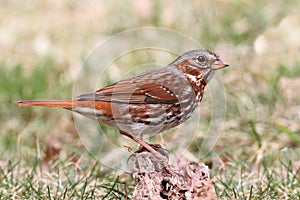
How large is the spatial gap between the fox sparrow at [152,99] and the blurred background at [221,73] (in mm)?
644

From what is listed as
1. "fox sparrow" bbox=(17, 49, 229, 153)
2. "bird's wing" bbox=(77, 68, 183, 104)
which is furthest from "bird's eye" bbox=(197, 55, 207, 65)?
"bird's wing" bbox=(77, 68, 183, 104)

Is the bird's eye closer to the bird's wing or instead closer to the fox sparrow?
the fox sparrow

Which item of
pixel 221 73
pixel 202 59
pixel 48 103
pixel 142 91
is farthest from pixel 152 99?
pixel 221 73

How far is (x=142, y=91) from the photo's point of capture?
4078mm

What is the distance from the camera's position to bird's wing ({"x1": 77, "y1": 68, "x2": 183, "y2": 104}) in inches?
160

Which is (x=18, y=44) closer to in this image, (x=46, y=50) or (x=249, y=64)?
(x=46, y=50)

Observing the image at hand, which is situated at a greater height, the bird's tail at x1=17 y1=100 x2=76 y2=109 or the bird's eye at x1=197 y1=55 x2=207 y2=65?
the bird's eye at x1=197 y1=55 x2=207 y2=65

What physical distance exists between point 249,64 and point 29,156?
262 cm

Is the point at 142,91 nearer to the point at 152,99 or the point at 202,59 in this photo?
the point at 152,99

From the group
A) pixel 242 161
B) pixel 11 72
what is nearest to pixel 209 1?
pixel 11 72

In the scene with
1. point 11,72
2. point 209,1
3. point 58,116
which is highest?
point 209,1

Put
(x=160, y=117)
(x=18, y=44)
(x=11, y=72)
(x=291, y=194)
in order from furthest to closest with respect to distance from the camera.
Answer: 1. (x=18, y=44)
2. (x=11, y=72)
3. (x=291, y=194)
4. (x=160, y=117)

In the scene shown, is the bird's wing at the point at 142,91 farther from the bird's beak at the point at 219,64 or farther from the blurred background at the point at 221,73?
the blurred background at the point at 221,73

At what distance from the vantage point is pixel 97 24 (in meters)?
8.67
